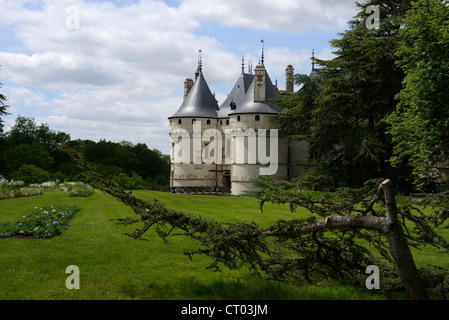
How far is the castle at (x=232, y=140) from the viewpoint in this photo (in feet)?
108

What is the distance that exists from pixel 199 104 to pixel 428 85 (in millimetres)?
25809

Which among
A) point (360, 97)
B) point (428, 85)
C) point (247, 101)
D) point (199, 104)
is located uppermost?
point (199, 104)

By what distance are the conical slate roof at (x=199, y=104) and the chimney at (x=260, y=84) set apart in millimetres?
6336

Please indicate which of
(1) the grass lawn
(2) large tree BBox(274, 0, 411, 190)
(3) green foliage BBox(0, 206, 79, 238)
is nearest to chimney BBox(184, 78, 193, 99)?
(2) large tree BBox(274, 0, 411, 190)

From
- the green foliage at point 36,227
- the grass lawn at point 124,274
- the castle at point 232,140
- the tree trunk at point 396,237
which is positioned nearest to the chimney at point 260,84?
the castle at point 232,140

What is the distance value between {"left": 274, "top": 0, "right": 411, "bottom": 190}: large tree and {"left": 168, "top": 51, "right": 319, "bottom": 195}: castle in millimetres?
8980

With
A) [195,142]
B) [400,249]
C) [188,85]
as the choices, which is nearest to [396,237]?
[400,249]

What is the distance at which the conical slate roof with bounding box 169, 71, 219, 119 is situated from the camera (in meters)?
38.6

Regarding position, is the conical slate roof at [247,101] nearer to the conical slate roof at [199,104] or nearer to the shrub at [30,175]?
the conical slate roof at [199,104]

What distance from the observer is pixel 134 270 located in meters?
6.07

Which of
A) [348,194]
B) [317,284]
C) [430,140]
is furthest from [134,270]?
[430,140]

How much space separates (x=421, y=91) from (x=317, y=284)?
12623mm

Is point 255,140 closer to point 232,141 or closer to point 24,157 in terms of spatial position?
point 232,141

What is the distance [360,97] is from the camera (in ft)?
73.1
